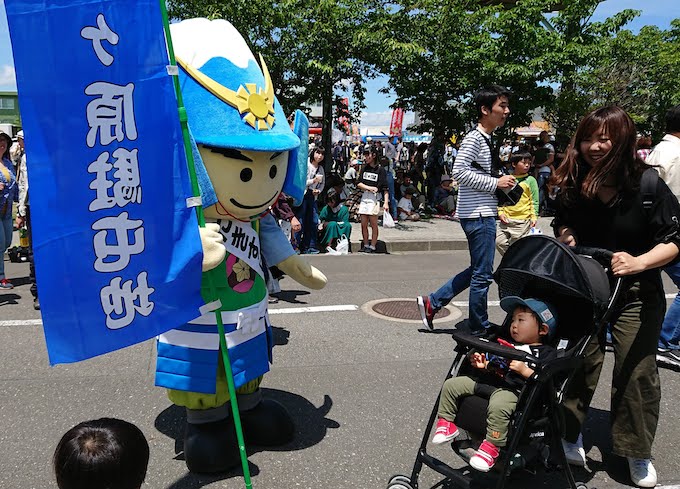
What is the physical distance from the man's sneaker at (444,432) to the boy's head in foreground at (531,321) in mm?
540

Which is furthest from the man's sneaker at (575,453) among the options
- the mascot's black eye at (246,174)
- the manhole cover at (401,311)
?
the manhole cover at (401,311)

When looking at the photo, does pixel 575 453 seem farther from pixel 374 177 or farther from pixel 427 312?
pixel 374 177

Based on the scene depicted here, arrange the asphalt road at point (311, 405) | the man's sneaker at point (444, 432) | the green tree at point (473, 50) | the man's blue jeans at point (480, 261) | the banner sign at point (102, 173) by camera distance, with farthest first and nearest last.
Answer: the green tree at point (473, 50), the man's blue jeans at point (480, 261), the asphalt road at point (311, 405), the man's sneaker at point (444, 432), the banner sign at point (102, 173)

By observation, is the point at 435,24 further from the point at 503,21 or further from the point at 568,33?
the point at 568,33

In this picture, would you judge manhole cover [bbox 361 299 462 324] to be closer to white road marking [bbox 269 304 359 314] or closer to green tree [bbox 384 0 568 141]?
white road marking [bbox 269 304 359 314]

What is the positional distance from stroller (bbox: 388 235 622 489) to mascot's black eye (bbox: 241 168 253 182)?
51.1 inches

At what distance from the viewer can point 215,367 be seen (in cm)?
319

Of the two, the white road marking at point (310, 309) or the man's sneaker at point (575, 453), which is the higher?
the man's sneaker at point (575, 453)

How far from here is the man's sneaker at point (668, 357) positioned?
4875mm

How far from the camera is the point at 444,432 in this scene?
2.89 meters

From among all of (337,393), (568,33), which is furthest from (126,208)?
(568,33)

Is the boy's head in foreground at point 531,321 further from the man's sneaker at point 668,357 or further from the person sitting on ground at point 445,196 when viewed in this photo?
the person sitting on ground at point 445,196

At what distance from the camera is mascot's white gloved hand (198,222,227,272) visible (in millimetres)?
2775

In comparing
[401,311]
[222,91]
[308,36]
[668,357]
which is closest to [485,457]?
[222,91]
